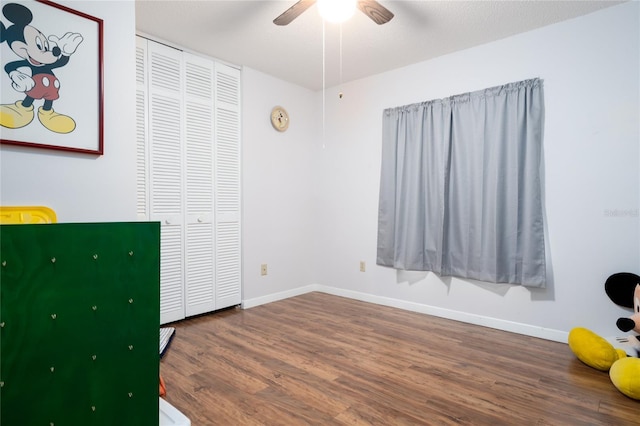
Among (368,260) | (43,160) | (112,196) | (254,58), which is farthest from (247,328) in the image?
(254,58)

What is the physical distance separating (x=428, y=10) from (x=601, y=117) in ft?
4.76

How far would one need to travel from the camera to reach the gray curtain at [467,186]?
2.76 meters

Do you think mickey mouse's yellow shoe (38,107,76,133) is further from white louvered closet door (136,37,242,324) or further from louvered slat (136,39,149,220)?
louvered slat (136,39,149,220)

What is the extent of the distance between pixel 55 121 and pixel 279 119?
274 centimetres

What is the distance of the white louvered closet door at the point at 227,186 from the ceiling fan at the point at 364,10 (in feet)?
4.54

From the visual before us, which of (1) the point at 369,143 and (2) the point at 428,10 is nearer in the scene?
(2) the point at 428,10

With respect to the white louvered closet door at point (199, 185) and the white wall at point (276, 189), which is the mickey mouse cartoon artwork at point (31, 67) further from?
the white wall at point (276, 189)

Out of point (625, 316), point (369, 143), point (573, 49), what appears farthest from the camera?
point (369, 143)

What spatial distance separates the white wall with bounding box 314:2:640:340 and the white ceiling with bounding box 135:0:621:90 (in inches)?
6.8

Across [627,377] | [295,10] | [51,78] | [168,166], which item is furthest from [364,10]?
[627,377]

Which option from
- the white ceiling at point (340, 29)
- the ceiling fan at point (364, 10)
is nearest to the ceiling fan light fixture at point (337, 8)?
the ceiling fan at point (364, 10)

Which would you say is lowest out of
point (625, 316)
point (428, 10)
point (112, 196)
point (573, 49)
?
point (625, 316)

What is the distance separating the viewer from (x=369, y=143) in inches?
151

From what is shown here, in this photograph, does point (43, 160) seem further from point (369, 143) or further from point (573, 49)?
point (573, 49)
